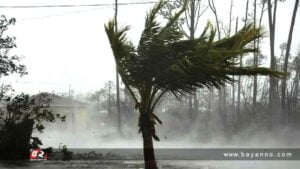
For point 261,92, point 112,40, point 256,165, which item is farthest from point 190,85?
point 261,92

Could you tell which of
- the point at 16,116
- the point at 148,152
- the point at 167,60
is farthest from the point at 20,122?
the point at 167,60

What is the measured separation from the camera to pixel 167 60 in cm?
973

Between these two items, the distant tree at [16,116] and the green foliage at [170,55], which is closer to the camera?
the green foliage at [170,55]

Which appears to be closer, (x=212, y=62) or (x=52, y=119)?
(x=212, y=62)

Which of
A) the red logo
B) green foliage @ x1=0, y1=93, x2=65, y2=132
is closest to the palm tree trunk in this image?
the red logo

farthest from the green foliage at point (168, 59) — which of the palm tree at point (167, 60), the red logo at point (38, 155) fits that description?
the red logo at point (38, 155)

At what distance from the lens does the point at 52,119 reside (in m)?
15.9

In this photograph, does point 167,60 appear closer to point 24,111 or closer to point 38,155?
point 38,155

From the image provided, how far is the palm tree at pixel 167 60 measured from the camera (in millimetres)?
9492

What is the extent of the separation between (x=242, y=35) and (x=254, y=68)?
824mm

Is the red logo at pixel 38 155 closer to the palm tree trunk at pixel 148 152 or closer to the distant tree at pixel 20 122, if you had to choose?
the distant tree at pixel 20 122

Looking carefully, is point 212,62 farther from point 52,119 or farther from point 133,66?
point 52,119

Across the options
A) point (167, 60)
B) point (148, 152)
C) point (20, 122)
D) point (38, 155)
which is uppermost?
point (167, 60)

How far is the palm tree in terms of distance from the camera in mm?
9492
